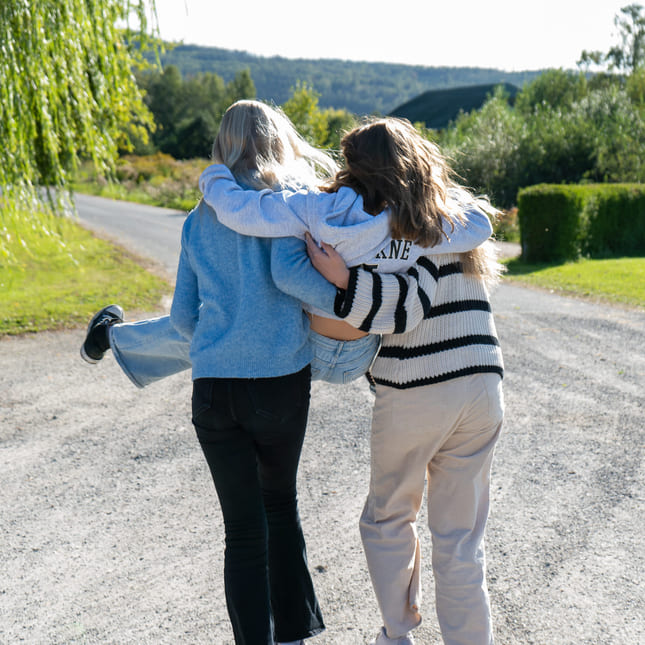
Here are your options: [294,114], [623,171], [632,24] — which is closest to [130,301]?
[623,171]

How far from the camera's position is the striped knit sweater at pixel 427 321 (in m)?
1.92

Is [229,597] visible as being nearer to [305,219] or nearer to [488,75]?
[305,219]

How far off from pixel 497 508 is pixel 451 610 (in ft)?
4.32

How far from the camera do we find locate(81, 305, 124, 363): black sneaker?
118 inches

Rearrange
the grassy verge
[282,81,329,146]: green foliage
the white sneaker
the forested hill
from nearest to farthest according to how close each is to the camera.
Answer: the white sneaker → [282,81,329,146]: green foliage → the grassy verge → the forested hill

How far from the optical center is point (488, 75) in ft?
504

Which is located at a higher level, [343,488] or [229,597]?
[229,597]

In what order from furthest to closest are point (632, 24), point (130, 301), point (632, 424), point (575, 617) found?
point (632, 24)
point (130, 301)
point (632, 424)
point (575, 617)

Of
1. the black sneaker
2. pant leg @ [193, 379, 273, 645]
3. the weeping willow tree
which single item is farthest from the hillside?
pant leg @ [193, 379, 273, 645]

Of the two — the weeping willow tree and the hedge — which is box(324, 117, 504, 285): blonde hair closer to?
the weeping willow tree

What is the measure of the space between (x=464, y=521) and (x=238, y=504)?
2.36ft

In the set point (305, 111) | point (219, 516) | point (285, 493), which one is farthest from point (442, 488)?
point (305, 111)

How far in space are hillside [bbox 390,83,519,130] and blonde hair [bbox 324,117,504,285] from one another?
56267 millimetres

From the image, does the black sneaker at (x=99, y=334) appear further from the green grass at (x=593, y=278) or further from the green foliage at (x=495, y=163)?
the green foliage at (x=495, y=163)
